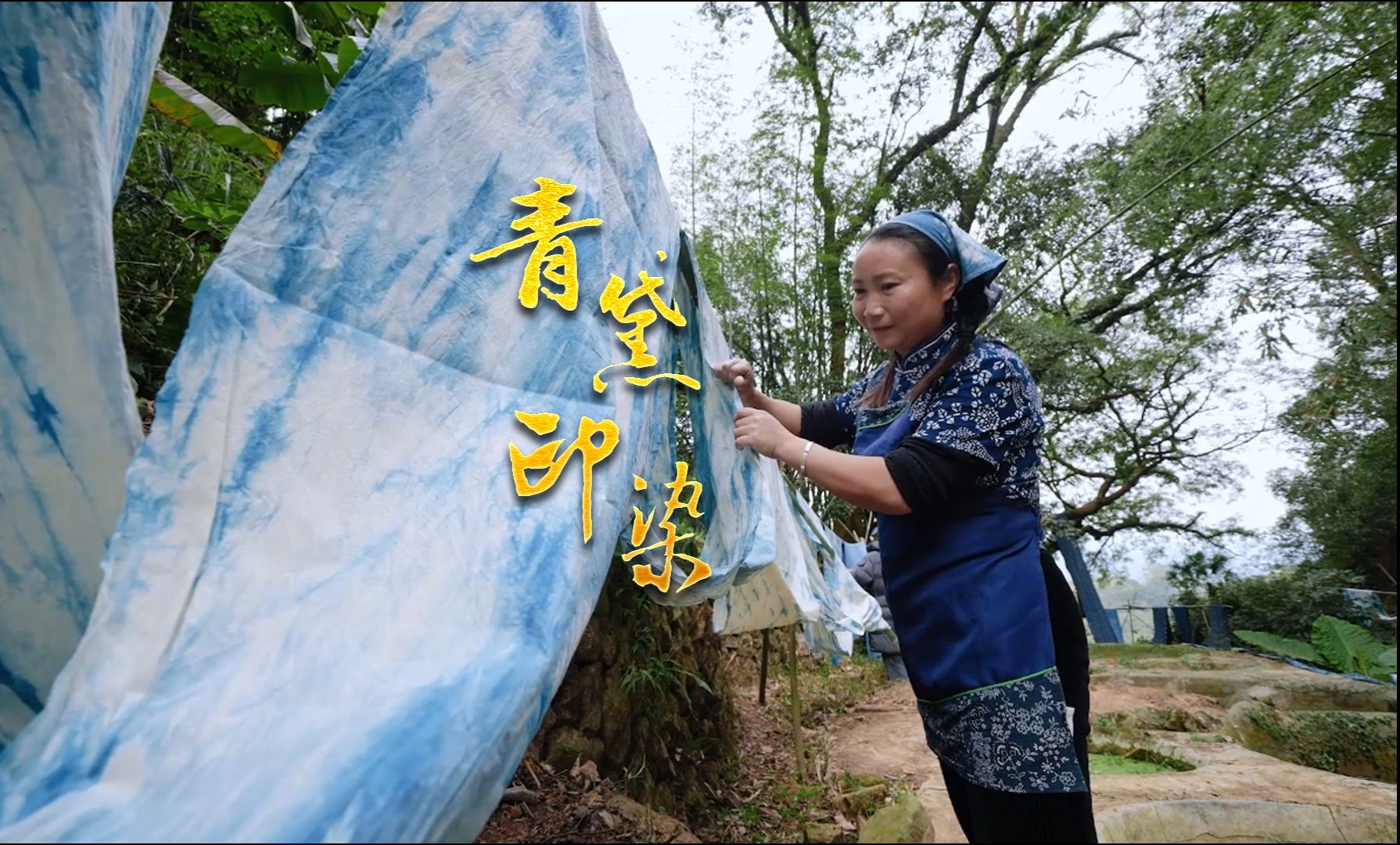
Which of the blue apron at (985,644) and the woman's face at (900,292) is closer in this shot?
the blue apron at (985,644)

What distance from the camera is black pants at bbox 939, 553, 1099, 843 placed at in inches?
44.1

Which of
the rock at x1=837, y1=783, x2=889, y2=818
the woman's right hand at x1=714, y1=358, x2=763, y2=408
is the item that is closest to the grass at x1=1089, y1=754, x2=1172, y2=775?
the rock at x1=837, y1=783, x2=889, y2=818

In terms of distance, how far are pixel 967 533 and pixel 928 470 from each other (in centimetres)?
15

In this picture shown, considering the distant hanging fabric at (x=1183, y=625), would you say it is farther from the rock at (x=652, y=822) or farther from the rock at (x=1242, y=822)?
the rock at (x=652, y=822)

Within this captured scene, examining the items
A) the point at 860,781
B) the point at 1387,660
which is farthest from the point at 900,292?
the point at 1387,660

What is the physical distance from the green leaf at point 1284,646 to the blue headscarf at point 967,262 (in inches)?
336

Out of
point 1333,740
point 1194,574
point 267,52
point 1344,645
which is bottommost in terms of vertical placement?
point 1333,740

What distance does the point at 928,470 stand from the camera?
1135 millimetres

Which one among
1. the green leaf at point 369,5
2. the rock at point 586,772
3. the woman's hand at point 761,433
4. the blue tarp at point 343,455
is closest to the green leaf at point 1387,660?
the rock at point 586,772

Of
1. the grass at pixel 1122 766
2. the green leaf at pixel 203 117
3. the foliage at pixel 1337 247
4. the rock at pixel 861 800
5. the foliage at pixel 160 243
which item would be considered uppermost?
the foliage at pixel 1337 247

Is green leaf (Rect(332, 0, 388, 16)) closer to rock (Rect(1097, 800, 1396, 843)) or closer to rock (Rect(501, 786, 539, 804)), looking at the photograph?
rock (Rect(501, 786, 539, 804))

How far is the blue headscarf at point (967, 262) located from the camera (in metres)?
1.31

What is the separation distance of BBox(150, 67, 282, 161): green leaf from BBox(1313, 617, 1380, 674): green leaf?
9.39 meters

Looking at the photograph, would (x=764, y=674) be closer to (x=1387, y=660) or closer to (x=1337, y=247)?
(x=1387, y=660)
